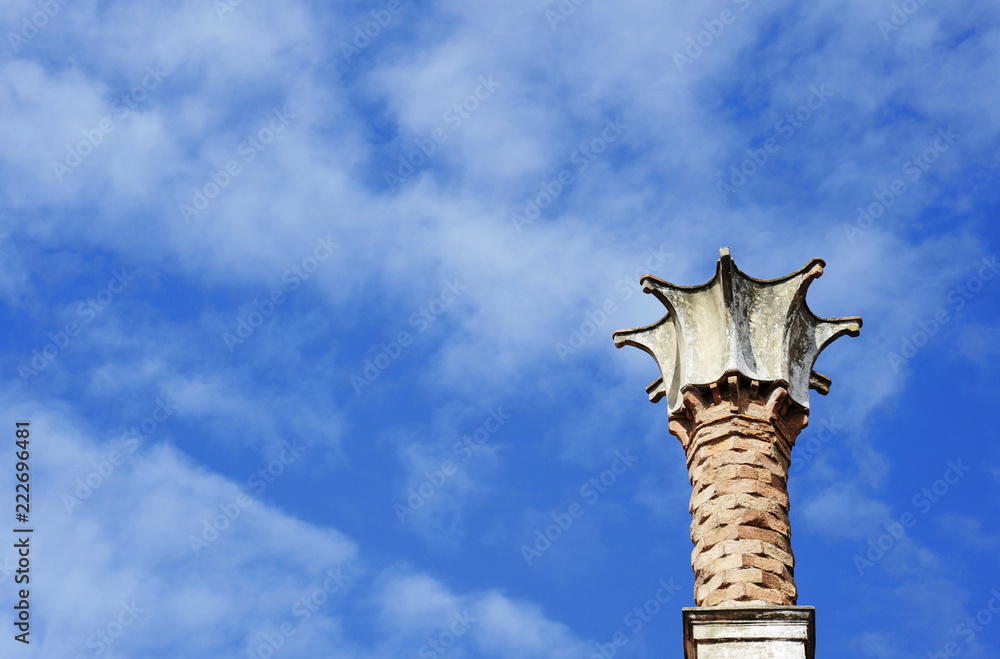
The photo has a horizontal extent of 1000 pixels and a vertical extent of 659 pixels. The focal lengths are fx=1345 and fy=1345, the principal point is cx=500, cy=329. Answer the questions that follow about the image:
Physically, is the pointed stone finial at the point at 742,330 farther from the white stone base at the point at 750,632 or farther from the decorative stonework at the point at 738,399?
the white stone base at the point at 750,632

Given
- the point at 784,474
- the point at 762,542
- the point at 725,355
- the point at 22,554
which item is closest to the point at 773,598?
the point at 762,542

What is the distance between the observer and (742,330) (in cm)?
1551

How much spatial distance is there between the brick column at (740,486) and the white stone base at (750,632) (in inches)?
10.4

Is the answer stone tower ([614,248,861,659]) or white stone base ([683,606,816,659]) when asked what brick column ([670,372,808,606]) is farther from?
white stone base ([683,606,816,659])

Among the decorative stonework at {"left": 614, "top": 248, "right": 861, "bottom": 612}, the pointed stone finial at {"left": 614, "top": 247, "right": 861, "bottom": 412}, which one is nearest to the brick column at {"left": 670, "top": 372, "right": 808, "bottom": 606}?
the decorative stonework at {"left": 614, "top": 248, "right": 861, "bottom": 612}

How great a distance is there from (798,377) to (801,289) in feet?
3.35

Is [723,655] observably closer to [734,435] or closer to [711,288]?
[734,435]

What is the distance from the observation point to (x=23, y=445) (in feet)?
68.3

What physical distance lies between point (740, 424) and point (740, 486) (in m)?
0.86

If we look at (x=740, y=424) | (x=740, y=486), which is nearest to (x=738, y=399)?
(x=740, y=424)

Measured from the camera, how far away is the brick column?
1344cm

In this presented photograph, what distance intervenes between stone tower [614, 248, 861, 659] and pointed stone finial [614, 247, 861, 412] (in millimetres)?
Answer: 13

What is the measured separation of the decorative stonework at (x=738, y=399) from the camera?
13688mm

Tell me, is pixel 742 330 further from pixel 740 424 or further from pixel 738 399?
pixel 740 424
